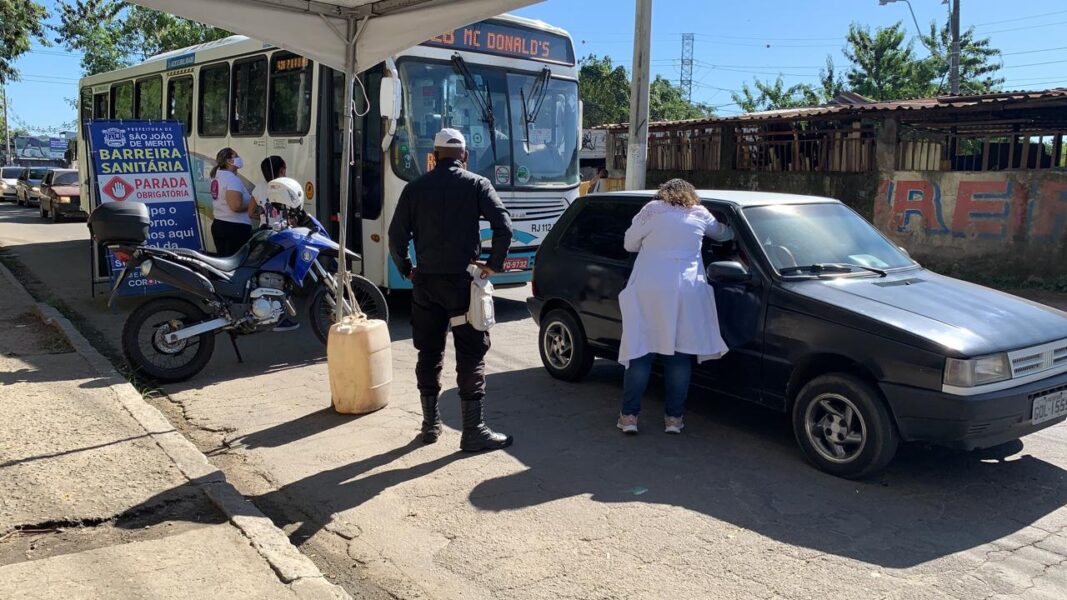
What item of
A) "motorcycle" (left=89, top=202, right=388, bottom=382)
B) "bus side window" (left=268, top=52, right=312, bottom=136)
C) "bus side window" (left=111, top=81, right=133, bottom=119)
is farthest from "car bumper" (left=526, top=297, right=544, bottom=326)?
"bus side window" (left=111, top=81, right=133, bottom=119)

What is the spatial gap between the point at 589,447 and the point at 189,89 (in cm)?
996

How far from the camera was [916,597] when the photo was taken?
3420 mm

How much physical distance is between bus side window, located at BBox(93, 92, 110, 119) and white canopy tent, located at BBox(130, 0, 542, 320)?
11742 mm

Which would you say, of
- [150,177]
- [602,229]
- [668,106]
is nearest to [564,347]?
[602,229]

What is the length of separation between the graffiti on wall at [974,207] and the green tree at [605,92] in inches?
1252

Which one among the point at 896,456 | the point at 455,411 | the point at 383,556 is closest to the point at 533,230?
the point at 455,411

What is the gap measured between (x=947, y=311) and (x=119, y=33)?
3161 centimetres

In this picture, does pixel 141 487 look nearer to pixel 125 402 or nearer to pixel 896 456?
pixel 125 402

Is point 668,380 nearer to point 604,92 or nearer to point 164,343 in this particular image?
point 164,343

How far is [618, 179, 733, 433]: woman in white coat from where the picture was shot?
5.20m

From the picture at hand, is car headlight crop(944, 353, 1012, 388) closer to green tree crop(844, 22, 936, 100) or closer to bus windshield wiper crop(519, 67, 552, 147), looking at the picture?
bus windshield wiper crop(519, 67, 552, 147)

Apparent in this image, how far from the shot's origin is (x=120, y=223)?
21.6ft

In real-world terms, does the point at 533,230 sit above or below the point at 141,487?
above

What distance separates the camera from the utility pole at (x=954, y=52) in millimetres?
23172
